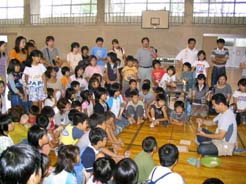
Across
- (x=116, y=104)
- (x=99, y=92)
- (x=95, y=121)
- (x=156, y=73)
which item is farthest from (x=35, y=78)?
(x=156, y=73)

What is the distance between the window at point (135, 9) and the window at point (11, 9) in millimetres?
4928

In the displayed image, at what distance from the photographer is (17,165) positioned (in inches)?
52.2

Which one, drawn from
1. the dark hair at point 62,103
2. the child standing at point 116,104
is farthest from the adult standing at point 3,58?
the child standing at point 116,104

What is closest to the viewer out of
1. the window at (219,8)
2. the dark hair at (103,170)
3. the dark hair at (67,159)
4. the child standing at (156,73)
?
the dark hair at (103,170)

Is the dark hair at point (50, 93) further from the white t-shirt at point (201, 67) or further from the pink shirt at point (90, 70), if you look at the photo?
the white t-shirt at point (201, 67)

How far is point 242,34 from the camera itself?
1391 centimetres

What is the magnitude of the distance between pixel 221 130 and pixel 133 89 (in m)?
2.35

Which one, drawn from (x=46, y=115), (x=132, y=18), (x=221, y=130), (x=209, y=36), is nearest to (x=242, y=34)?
(x=209, y=36)

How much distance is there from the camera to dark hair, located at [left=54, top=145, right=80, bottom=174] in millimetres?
2588

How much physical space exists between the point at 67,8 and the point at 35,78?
11.9 meters

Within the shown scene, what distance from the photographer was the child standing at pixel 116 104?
569cm

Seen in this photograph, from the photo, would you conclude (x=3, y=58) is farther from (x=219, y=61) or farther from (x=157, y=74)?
(x=219, y=61)

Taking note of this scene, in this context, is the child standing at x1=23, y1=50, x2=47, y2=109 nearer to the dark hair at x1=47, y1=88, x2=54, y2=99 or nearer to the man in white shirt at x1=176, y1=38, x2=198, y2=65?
the dark hair at x1=47, y1=88, x2=54, y2=99

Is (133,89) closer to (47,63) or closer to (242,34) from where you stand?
(47,63)
